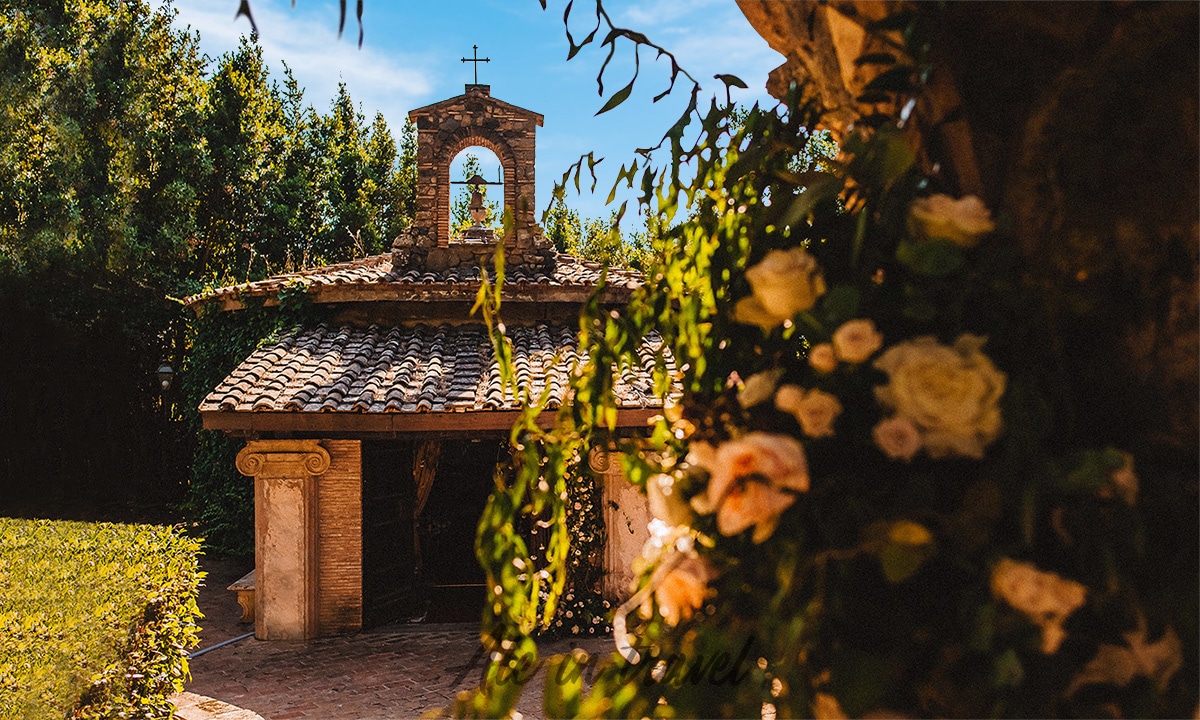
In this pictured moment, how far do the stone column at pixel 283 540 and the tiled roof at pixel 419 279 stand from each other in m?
2.68

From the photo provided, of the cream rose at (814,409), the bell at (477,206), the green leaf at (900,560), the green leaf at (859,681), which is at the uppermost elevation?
the bell at (477,206)

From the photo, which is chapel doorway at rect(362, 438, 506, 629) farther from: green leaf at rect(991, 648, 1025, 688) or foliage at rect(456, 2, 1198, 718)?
green leaf at rect(991, 648, 1025, 688)

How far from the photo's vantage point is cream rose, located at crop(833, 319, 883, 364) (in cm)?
77

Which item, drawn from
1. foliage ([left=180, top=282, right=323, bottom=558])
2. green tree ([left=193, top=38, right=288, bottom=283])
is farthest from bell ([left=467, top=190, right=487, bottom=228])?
green tree ([left=193, top=38, right=288, bottom=283])

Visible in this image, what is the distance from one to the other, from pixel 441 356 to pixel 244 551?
4.79 meters

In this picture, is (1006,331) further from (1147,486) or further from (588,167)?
(588,167)

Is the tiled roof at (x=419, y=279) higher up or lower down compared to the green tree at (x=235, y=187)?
lower down

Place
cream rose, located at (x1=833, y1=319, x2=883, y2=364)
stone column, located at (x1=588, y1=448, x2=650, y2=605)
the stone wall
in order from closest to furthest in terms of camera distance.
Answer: cream rose, located at (x1=833, y1=319, x2=883, y2=364), the stone wall, stone column, located at (x1=588, y1=448, x2=650, y2=605)

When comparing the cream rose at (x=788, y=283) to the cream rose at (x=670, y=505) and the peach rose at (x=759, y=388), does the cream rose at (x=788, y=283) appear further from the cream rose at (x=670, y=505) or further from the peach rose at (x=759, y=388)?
the cream rose at (x=670, y=505)

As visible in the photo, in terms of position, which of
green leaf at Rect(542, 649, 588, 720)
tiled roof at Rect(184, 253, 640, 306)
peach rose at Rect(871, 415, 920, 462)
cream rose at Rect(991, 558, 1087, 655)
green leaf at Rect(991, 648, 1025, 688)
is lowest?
green leaf at Rect(542, 649, 588, 720)

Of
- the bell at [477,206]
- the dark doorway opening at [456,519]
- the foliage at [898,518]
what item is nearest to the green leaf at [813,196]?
the foliage at [898,518]

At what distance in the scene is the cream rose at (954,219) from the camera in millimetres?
751

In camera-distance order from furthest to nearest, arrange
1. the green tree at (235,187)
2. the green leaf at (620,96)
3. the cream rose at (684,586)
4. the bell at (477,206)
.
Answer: the green tree at (235,187) < the bell at (477,206) < the green leaf at (620,96) < the cream rose at (684,586)

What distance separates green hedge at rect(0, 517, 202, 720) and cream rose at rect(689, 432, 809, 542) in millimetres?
4068
